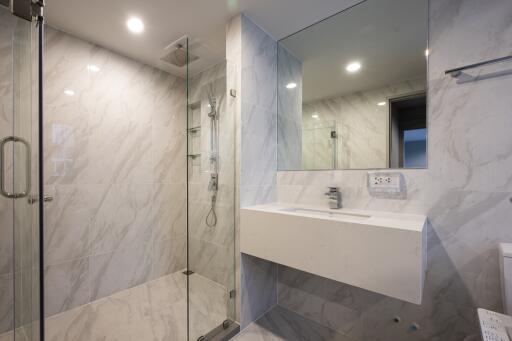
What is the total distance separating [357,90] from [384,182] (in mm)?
711

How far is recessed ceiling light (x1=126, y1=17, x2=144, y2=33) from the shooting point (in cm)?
178

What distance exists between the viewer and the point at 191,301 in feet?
4.96

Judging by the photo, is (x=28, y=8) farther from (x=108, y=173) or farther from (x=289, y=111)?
(x=289, y=111)

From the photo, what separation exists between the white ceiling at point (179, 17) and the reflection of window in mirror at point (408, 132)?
855mm

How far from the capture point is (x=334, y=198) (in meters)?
1.62

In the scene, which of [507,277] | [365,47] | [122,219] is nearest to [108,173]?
[122,219]

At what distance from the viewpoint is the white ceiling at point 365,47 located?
1429mm

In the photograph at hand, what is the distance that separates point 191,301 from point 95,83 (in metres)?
2.08

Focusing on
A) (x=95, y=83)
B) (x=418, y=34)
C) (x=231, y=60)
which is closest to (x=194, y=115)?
(x=231, y=60)

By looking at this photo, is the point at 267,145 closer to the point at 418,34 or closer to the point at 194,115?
the point at 194,115

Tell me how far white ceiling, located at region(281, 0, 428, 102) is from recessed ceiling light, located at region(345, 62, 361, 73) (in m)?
0.02

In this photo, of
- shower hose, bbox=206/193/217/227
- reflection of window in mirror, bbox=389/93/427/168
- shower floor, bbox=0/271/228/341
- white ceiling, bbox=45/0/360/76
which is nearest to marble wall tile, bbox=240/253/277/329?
shower floor, bbox=0/271/228/341

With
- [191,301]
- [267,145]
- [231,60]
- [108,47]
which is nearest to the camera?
[191,301]

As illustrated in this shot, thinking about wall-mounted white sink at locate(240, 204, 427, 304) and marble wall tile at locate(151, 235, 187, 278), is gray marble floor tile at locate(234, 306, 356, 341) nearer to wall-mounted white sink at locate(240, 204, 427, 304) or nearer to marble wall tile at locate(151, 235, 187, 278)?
wall-mounted white sink at locate(240, 204, 427, 304)
